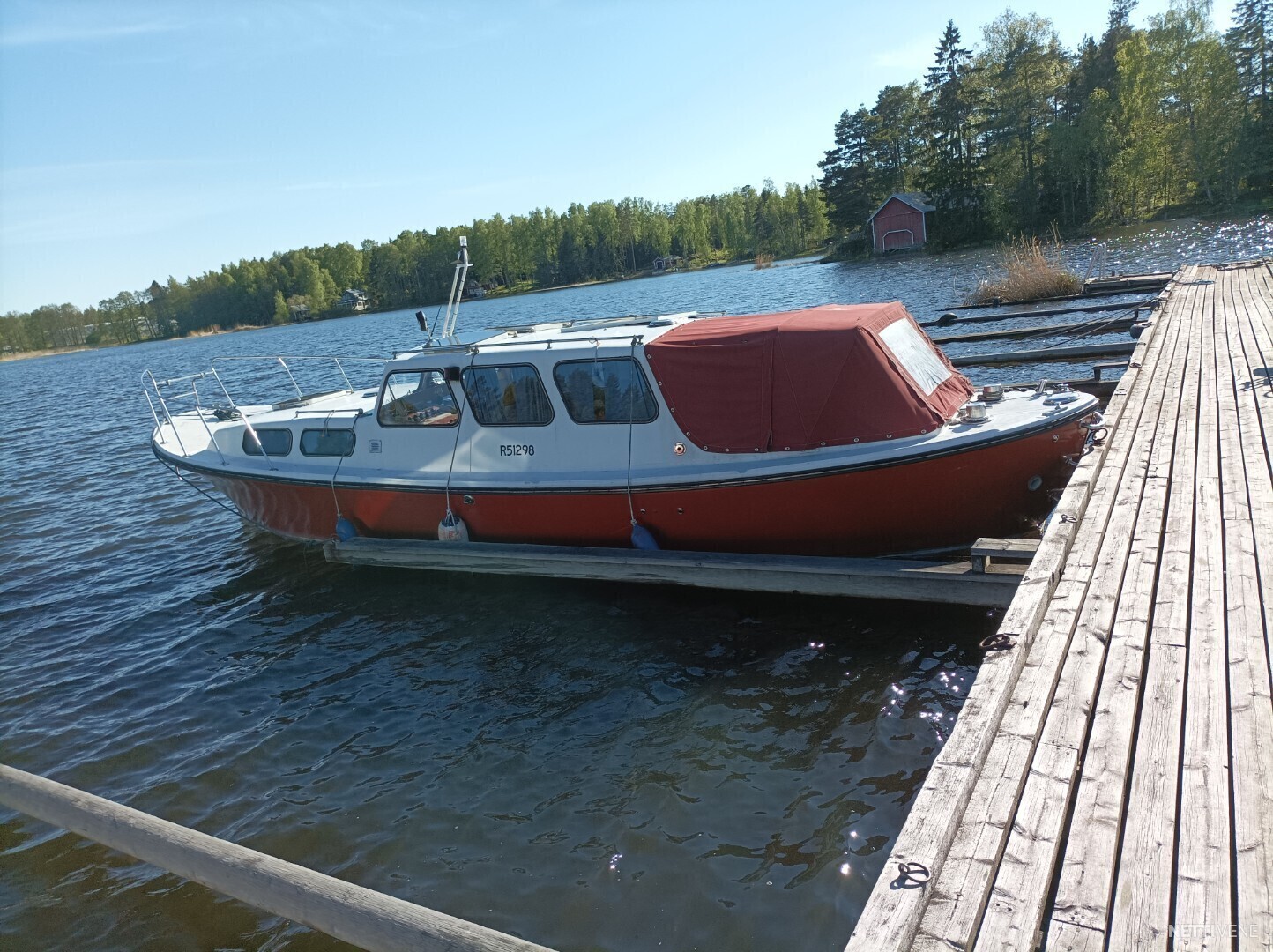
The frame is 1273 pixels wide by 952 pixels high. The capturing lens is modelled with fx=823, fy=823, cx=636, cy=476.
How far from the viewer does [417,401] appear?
10.3 meters

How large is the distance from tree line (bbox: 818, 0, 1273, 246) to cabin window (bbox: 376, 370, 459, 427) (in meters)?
60.0

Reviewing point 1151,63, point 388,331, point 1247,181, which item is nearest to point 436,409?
point 388,331

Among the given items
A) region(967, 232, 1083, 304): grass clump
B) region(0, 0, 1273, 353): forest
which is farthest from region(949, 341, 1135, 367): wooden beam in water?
region(0, 0, 1273, 353): forest

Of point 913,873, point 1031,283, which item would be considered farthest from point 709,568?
point 1031,283

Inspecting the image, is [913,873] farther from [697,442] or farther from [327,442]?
[327,442]

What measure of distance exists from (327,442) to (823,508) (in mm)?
6714

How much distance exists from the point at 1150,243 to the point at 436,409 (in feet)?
151

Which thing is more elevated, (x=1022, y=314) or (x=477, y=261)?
(x=477, y=261)

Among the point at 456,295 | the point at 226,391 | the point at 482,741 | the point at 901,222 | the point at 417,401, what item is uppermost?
the point at 901,222

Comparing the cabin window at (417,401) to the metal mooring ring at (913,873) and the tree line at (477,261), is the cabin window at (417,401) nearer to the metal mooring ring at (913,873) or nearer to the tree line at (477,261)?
the metal mooring ring at (913,873)

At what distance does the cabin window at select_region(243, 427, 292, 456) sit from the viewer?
1150 cm

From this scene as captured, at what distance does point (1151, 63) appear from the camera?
5841cm

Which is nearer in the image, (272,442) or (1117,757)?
(1117,757)

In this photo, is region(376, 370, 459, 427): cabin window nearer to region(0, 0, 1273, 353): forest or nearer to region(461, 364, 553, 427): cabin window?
region(461, 364, 553, 427): cabin window
